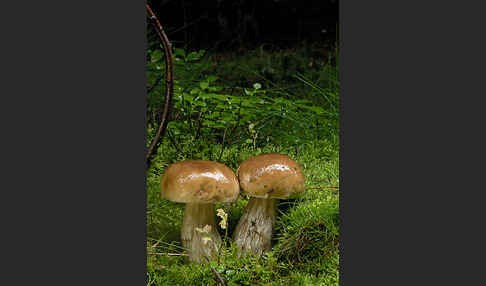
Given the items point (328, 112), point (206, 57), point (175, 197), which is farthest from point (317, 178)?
point (206, 57)

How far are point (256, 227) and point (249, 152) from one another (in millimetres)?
352

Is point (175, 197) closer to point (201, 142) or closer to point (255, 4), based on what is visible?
point (201, 142)

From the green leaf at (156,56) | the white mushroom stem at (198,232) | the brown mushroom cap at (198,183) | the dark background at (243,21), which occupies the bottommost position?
the white mushroom stem at (198,232)

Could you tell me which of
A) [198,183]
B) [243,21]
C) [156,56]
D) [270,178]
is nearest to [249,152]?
[270,178]

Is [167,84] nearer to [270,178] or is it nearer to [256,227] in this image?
[270,178]

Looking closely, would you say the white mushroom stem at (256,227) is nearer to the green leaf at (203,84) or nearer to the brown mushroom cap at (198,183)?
the brown mushroom cap at (198,183)

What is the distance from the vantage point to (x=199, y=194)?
186cm

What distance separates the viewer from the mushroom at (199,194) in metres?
1.86

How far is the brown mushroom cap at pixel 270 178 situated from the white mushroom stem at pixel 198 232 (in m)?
0.21

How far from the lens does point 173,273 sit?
6.18 ft

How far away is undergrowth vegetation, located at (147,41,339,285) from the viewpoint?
→ 6.30ft

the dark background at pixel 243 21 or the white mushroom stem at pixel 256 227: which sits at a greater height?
the dark background at pixel 243 21

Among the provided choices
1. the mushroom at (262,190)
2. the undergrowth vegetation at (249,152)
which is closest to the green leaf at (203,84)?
the undergrowth vegetation at (249,152)

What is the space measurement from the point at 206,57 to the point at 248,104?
51cm
